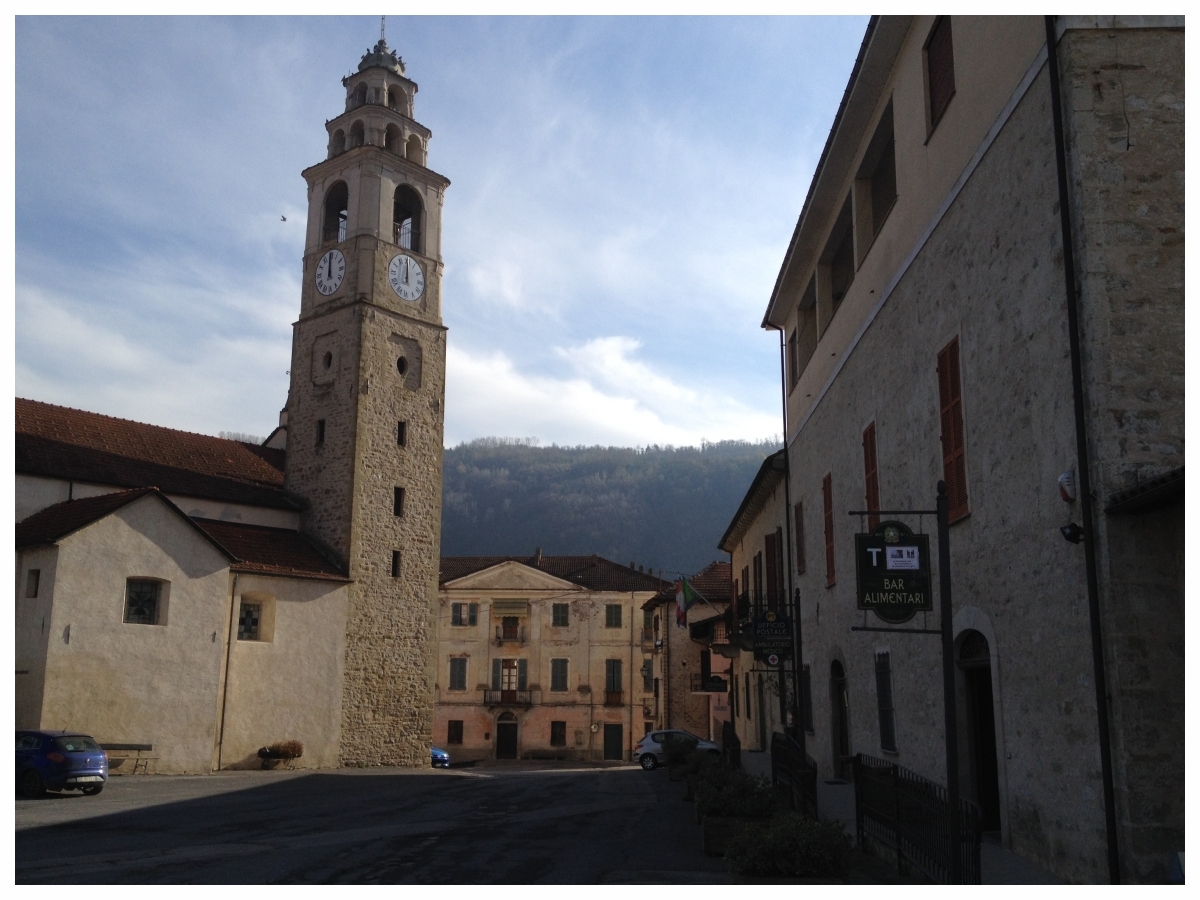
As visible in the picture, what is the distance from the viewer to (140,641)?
1088 inches

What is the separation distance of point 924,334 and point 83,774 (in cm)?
1674

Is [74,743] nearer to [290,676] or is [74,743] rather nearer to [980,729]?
[290,676]

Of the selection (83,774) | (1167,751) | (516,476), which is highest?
(516,476)

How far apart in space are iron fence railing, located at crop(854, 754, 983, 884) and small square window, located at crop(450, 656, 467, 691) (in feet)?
160

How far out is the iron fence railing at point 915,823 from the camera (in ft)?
26.9

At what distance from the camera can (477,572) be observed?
59031 millimetres

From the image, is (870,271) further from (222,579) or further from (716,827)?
(222,579)

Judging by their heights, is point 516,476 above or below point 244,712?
above

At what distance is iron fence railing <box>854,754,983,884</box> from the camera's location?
323 inches

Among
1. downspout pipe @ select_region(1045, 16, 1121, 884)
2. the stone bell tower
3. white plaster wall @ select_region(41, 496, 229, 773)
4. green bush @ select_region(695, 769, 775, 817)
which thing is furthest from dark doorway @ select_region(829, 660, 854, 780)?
the stone bell tower

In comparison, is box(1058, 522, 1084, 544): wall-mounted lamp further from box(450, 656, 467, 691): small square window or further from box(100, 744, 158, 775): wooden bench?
A: box(450, 656, 467, 691): small square window

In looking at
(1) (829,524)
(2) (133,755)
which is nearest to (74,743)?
(2) (133,755)

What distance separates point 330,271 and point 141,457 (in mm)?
9627

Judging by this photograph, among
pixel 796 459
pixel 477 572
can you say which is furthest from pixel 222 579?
pixel 477 572
